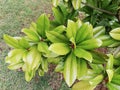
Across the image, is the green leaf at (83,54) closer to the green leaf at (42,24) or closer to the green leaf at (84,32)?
the green leaf at (84,32)

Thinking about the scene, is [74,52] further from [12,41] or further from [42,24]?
[12,41]

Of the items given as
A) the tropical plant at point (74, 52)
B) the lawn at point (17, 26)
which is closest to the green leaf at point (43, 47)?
the tropical plant at point (74, 52)

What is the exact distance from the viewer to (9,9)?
4.79 m

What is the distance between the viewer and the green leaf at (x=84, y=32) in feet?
4.70

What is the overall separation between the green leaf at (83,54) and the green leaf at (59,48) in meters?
0.05

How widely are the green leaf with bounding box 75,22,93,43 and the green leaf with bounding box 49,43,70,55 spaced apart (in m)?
0.09

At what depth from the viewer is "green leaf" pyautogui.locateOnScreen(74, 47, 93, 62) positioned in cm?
138

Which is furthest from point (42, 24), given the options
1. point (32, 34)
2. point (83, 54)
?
point (83, 54)

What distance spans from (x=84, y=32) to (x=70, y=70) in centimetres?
21

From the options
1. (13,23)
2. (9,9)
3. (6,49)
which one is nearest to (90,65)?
(6,49)

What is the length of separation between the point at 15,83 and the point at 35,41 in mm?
2247

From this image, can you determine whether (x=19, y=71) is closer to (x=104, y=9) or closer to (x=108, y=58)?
(x=104, y=9)

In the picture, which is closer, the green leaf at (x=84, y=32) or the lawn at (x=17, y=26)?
the green leaf at (x=84, y=32)

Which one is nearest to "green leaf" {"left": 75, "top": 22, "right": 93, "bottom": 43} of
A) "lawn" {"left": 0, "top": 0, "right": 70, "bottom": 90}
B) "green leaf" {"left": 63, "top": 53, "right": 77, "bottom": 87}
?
"green leaf" {"left": 63, "top": 53, "right": 77, "bottom": 87}
